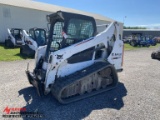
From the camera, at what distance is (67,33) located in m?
5.25

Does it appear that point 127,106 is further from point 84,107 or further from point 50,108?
point 50,108

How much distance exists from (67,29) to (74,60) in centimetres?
95

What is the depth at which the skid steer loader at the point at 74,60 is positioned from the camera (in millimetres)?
5020

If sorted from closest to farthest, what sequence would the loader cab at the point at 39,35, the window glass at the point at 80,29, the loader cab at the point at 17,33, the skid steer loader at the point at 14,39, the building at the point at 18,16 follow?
the window glass at the point at 80,29 → the loader cab at the point at 39,35 → the skid steer loader at the point at 14,39 → the loader cab at the point at 17,33 → the building at the point at 18,16

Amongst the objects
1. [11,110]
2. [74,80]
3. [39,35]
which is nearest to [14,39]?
[39,35]

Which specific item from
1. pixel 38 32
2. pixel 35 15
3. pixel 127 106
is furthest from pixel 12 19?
pixel 127 106

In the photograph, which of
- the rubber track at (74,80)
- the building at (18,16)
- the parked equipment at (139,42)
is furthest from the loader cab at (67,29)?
the parked equipment at (139,42)

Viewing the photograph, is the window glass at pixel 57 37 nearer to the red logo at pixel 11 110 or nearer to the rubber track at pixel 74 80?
the rubber track at pixel 74 80

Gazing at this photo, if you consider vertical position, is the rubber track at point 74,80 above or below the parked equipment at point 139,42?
below

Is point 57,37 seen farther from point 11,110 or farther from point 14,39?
point 14,39

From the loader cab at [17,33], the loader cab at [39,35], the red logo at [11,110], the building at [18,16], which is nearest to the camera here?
the red logo at [11,110]

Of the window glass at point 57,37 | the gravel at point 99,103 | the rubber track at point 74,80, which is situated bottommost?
the gravel at point 99,103

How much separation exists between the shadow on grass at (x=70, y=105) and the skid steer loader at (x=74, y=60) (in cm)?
22

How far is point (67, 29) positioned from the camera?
5238mm
